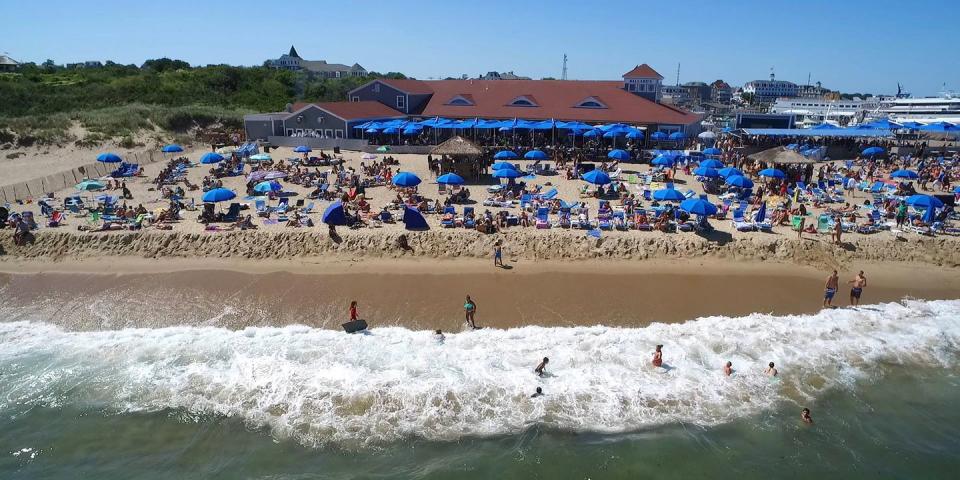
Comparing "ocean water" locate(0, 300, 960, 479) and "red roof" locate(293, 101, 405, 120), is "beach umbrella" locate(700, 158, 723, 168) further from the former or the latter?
"red roof" locate(293, 101, 405, 120)

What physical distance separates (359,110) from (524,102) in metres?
11.5

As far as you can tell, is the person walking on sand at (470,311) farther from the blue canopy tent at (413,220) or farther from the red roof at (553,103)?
the red roof at (553,103)

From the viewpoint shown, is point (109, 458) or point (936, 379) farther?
A: point (936, 379)

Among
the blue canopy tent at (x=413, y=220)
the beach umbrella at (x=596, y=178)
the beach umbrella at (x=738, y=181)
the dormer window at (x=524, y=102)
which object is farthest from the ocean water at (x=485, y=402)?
the dormer window at (x=524, y=102)

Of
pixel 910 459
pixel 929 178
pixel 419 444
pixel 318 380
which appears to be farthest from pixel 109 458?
pixel 929 178

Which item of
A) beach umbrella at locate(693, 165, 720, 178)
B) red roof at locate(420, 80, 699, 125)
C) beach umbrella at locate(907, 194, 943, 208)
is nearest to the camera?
beach umbrella at locate(907, 194, 943, 208)

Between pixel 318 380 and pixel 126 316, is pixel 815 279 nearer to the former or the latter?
pixel 318 380

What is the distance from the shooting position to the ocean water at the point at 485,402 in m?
9.53

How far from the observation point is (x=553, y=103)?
37719 mm

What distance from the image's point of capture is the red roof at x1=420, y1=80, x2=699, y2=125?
116 ft

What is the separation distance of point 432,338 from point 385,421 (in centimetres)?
261

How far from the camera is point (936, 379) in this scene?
11859 millimetres

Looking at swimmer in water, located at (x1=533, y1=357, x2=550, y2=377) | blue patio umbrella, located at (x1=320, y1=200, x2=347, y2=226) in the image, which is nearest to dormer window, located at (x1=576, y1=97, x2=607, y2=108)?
blue patio umbrella, located at (x1=320, y1=200, x2=347, y2=226)

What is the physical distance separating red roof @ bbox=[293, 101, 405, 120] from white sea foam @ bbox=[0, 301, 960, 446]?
80.7 feet
